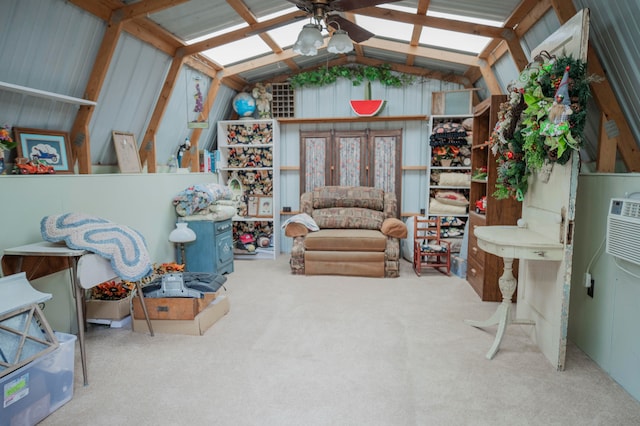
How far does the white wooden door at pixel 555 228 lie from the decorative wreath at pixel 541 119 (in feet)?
0.26

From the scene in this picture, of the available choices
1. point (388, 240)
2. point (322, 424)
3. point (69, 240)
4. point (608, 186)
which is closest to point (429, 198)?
point (388, 240)

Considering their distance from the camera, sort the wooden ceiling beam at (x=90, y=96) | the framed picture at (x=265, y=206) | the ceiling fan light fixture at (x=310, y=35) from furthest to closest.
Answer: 1. the framed picture at (x=265, y=206)
2. the wooden ceiling beam at (x=90, y=96)
3. the ceiling fan light fixture at (x=310, y=35)

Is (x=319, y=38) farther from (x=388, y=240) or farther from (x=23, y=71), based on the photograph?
(x=388, y=240)

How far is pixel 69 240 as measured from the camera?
234 cm

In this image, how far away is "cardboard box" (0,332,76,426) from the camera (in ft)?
5.82

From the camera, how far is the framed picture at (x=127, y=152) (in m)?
3.79

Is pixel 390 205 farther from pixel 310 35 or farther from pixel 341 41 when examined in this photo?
pixel 310 35

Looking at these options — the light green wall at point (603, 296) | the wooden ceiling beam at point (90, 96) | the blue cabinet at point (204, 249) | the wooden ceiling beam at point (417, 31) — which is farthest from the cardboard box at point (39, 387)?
the wooden ceiling beam at point (417, 31)

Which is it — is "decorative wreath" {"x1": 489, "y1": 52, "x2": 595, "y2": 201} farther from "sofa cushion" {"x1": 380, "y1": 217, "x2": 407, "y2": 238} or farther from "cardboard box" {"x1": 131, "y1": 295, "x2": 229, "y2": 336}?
"cardboard box" {"x1": 131, "y1": 295, "x2": 229, "y2": 336}

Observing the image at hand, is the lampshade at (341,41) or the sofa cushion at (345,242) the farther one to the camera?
the sofa cushion at (345,242)

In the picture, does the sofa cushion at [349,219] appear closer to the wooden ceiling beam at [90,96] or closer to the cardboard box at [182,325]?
the cardboard box at [182,325]

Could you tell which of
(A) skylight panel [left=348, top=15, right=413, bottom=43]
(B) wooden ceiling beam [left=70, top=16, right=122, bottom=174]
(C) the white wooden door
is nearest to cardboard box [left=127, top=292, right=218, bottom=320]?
(B) wooden ceiling beam [left=70, top=16, right=122, bottom=174]

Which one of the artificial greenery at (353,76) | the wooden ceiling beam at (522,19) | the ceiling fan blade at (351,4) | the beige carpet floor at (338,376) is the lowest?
the beige carpet floor at (338,376)

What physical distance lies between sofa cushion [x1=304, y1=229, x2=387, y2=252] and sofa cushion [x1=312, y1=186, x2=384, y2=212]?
2.23 ft
